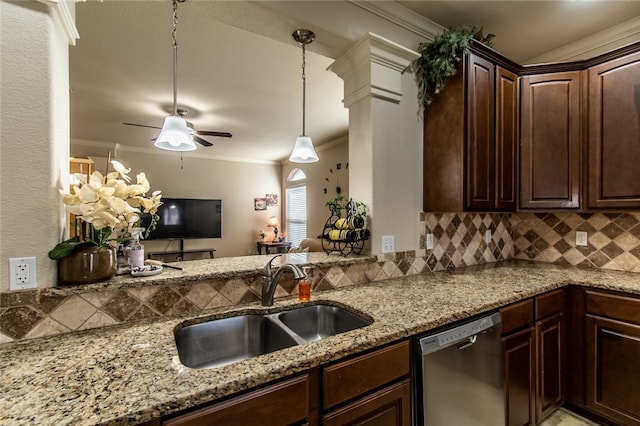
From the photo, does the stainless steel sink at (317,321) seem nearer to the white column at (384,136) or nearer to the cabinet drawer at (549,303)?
the white column at (384,136)

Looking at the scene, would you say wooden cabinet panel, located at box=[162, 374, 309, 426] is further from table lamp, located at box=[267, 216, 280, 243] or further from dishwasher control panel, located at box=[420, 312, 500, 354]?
table lamp, located at box=[267, 216, 280, 243]

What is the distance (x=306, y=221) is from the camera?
6.84 meters

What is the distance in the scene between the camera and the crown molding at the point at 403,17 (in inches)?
76.2

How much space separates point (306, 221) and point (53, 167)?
5.74 metres

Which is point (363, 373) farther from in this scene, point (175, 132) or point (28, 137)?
point (175, 132)

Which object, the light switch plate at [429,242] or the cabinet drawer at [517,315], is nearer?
the cabinet drawer at [517,315]

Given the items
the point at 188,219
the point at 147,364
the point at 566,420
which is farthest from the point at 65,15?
the point at 188,219

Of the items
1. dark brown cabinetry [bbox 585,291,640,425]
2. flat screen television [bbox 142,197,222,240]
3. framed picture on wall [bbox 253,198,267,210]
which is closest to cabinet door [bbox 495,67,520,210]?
dark brown cabinetry [bbox 585,291,640,425]

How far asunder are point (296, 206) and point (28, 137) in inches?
248

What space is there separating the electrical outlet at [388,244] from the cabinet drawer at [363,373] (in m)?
0.85

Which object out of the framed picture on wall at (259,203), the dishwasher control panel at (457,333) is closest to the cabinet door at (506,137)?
the dishwasher control panel at (457,333)

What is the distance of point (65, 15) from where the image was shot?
1.23m

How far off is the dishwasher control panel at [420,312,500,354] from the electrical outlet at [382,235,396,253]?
0.70 meters

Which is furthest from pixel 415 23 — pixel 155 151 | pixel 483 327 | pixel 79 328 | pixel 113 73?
pixel 155 151
